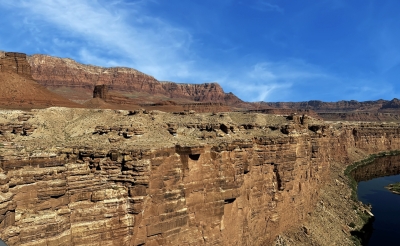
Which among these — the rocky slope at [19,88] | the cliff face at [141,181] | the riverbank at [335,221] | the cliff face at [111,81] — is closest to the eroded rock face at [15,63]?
the rocky slope at [19,88]

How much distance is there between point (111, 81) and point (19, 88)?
99.7 m

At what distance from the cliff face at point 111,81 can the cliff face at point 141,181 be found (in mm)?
89030

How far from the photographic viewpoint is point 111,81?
134 meters

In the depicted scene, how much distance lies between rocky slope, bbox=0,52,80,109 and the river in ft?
140

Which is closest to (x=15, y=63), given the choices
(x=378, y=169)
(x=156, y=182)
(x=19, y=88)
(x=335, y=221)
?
(x=19, y=88)

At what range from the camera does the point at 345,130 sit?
234ft

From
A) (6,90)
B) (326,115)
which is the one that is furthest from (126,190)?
(326,115)

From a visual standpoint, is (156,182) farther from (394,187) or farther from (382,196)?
(394,187)

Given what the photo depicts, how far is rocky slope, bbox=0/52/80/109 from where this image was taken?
35.4 metres

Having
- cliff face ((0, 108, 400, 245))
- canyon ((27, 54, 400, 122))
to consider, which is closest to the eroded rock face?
cliff face ((0, 108, 400, 245))

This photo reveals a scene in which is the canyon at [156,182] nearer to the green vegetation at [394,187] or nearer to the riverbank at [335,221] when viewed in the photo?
the riverbank at [335,221]

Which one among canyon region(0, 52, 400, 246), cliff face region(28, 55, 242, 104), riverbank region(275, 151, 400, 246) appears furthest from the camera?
cliff face region(28, 55, 242, 104)

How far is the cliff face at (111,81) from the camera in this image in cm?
11156

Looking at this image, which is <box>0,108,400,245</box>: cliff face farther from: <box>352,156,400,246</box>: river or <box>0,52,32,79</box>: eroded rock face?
<box>0,52,32,79</box>: eroded rock face
